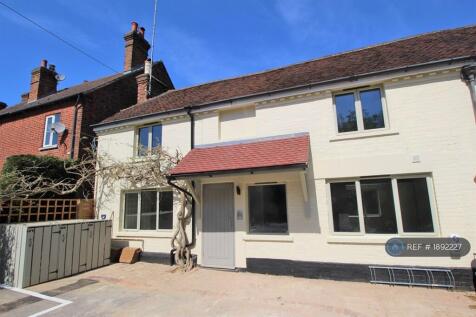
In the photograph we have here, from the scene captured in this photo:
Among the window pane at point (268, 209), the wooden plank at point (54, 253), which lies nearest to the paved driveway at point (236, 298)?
the wooden plank at point (54, 253)

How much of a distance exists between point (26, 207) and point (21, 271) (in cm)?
262

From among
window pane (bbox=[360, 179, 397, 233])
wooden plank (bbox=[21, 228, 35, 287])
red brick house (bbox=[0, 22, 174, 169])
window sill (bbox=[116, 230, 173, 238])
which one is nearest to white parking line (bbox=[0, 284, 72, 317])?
wooden plank (bbox=[21, 228, 35, 287])

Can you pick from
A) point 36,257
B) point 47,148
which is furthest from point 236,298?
point 47,148

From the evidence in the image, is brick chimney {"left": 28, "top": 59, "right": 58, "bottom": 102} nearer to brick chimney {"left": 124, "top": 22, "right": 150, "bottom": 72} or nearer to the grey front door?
brick chimney {"left": 124, "top": 22, "right": 150, "bottom": 72}

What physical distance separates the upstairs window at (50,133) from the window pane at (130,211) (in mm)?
5561

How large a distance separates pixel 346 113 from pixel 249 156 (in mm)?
3217

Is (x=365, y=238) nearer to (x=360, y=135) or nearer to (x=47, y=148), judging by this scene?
(x=360, y=135)

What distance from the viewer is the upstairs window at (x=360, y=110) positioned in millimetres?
8133

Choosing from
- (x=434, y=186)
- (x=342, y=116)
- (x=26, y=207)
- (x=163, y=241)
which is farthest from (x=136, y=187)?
(x=434, y=186)

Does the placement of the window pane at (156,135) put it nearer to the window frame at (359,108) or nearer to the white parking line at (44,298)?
the white parking line at (44,298)

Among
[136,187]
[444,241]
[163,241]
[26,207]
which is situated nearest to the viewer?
[444,241]

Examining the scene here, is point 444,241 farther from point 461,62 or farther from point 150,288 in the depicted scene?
point 150,288

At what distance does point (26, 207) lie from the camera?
9.34 meters

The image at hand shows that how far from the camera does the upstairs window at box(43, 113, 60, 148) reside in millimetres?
13898
